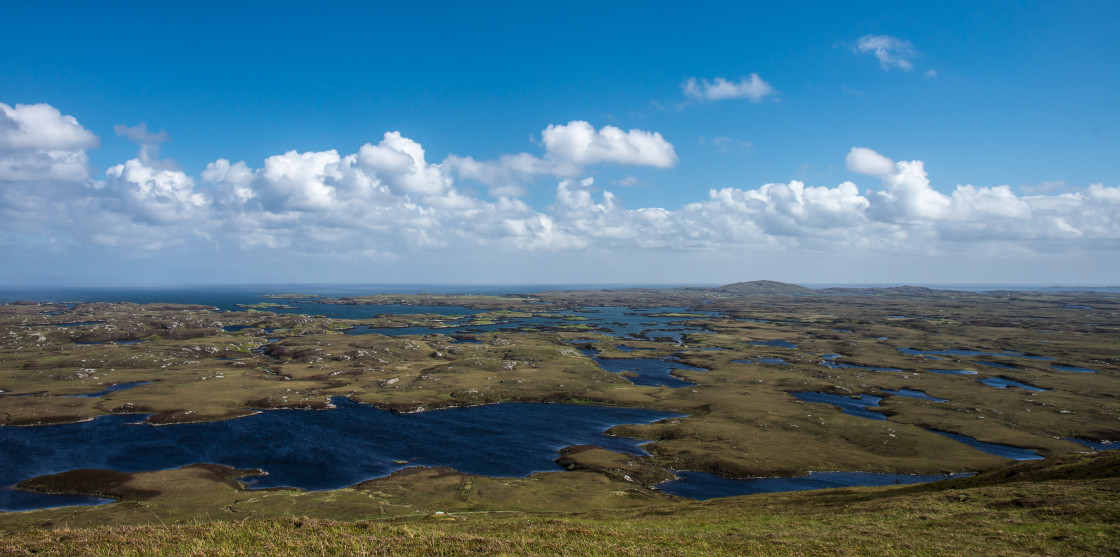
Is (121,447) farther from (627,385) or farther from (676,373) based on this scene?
(676,373)

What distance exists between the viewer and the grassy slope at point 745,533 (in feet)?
100

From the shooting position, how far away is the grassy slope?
30.5 m

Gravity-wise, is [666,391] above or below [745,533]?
below

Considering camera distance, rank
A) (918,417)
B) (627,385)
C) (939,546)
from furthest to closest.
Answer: (627,385), (918,417), (939,546)

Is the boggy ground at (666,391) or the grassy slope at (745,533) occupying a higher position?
the grassy slope at (745,533)

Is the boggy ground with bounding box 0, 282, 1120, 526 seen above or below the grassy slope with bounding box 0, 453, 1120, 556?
below

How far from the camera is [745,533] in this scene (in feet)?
128

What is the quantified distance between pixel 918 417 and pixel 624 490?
73.6 metres

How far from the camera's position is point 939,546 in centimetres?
3294

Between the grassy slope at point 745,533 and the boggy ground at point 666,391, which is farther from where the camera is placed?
the boggy ground at point 666,391

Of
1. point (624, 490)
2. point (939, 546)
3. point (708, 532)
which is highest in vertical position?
point (939, 546)

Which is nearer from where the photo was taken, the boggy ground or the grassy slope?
the grassy slope

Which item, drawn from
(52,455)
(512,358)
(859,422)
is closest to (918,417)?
(859,422)

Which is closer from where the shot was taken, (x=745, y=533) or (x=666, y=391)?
(x=745, y=533)
